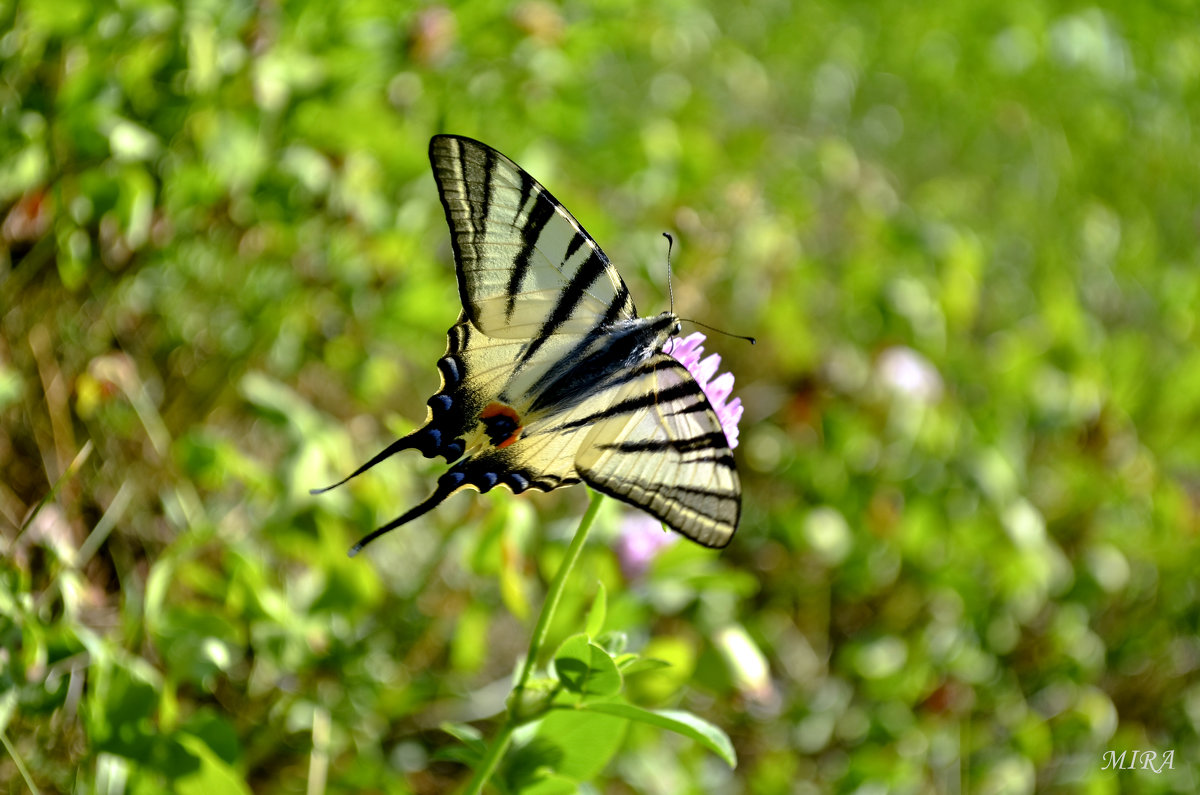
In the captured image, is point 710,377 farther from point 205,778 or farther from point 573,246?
point 205,778

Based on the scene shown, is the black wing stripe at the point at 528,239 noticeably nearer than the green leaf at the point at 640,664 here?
No

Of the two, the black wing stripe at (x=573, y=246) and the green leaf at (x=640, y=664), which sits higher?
the black wing stripe at (x=573, y=246)

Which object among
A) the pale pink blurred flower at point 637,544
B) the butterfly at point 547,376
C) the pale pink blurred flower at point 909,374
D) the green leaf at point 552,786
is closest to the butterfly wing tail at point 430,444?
the butterfly at point 547,376

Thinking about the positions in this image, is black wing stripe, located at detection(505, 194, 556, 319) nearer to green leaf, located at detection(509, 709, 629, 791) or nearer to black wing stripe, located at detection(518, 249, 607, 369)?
black wing stripe, located at detection(518, 249, 607, 369)

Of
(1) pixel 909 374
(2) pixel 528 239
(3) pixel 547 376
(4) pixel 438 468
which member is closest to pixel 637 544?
(4) pixel 438 468

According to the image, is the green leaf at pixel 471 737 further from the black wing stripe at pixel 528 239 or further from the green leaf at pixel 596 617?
the black wing stripe at pixel 528 239

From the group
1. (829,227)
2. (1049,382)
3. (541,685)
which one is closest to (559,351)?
(541,685)

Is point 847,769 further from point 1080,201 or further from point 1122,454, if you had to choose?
point 1080,201
